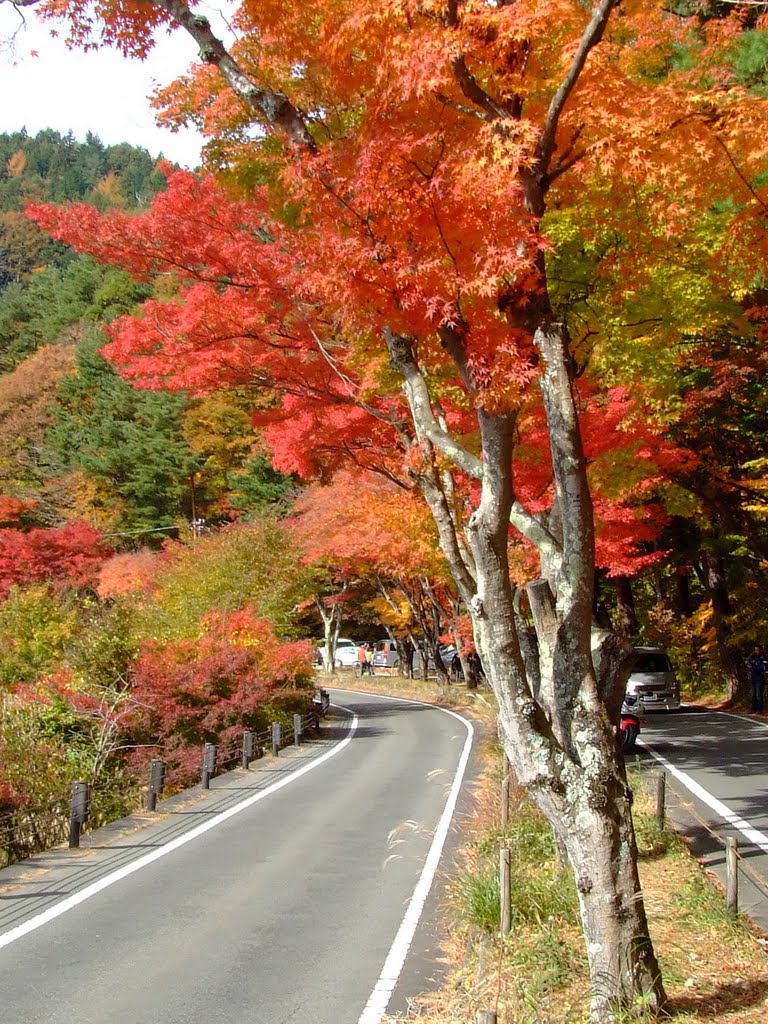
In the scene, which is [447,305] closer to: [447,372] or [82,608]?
[447,372]

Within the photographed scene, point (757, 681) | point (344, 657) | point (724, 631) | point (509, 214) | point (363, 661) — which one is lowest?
point (757, 681)

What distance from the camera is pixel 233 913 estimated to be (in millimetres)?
8344

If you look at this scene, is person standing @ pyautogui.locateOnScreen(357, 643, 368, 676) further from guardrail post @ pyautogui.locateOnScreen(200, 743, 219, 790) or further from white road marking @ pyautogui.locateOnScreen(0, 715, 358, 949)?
guardrail post @ pyautogui.locateOnScreen(200, 743, 219, 790)

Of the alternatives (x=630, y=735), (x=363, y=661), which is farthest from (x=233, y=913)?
(x=363, y=661)

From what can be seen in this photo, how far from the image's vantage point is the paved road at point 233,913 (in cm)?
627

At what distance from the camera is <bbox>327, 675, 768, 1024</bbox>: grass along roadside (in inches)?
213

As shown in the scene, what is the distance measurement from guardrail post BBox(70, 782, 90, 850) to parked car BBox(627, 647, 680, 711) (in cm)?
1692

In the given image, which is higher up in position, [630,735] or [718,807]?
[630,735]

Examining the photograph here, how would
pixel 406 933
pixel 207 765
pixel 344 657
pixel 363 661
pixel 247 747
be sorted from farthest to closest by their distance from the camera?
1. pixel 344 657
2. pixel 363 661
3. pixel 247 747
4. pixel 207 765
5. pixel 406 933

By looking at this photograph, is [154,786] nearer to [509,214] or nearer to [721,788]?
[721,788]

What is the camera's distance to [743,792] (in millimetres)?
12508

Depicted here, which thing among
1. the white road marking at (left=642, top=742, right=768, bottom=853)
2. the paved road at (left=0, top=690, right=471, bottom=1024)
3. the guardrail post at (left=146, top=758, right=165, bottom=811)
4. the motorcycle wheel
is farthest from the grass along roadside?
the guardrail post at (left=146, top=758, right=165, bottom=811)

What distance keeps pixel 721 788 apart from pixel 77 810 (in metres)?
8.66

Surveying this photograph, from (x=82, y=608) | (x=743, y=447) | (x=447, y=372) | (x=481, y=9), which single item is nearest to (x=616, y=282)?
(x=447, y=372)
